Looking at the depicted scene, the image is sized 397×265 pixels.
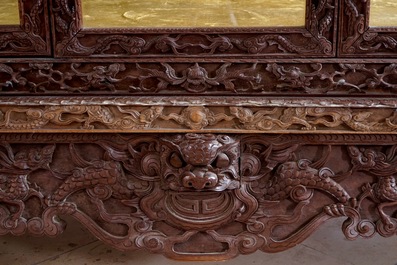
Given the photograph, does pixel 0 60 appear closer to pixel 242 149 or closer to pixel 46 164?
pixel 46 164

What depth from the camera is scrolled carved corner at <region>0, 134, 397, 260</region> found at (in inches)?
53.4

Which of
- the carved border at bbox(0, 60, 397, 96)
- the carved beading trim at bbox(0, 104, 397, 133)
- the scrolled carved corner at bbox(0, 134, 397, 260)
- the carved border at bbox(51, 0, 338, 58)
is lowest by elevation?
the scrolled carved corner at bbox(0, 134, 397, 260)

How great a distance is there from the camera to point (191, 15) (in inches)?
51.2

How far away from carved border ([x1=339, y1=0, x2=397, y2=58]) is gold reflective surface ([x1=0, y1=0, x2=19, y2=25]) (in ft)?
2.24

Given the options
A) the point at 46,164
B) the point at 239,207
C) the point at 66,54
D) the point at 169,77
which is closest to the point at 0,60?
the point at 66,54

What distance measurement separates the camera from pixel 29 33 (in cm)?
131

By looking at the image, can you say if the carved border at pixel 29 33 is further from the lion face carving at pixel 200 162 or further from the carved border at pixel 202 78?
the lion face carving at pixel 200 162

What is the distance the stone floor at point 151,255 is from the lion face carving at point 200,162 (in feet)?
1.50

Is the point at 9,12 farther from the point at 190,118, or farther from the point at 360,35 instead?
the point at 360,35

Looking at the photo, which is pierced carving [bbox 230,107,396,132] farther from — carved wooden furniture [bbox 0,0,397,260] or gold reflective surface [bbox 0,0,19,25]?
gold reflective surface [bbox 0,0,19,25]

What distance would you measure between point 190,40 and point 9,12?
1.29 feet

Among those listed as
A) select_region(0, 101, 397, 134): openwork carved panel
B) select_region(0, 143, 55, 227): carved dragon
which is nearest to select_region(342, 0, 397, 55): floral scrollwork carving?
select_region(0, 101, 397, 134): openwork carved panel

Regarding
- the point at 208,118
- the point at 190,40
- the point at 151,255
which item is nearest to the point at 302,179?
the point at 208,118

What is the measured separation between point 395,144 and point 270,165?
0.27 meters
